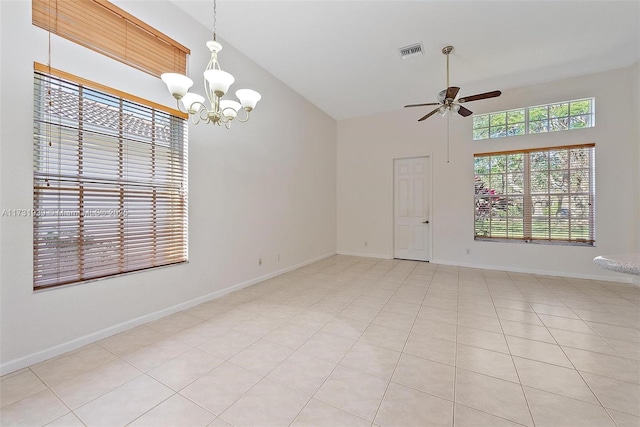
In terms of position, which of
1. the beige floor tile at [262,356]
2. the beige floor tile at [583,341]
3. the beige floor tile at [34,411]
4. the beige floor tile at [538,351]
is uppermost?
the beige floor tile at [583,341]

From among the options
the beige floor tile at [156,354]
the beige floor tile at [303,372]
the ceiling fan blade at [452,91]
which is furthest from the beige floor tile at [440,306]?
the ceiling fan blade at [452,91]

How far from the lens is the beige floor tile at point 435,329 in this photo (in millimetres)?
2388

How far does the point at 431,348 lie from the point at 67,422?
96.7 inches

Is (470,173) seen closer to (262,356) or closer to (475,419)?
(475,419)

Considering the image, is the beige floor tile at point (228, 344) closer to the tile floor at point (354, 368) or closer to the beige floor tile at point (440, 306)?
the tile floor at point (354, 368)

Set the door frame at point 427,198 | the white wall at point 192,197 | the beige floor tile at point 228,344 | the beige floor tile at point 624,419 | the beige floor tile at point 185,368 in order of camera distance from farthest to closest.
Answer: the door frame at point 427,198 < the beige floor tile at point 228,344 < the white wall at point 192,197 < the beige floor tile at point 185,368 < the beige floor tile at point 624,419

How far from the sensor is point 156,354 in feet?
6.82

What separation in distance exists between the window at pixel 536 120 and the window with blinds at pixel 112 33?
5272mm

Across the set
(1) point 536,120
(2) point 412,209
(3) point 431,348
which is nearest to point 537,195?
(1) point 536,120

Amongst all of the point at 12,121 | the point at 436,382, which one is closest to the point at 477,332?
the point at 436,382

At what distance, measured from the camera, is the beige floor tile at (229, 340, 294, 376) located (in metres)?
1.90

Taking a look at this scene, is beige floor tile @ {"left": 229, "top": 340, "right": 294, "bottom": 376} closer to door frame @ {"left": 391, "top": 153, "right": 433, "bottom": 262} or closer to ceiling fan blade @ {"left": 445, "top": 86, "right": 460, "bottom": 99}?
ceiling fan blade @ {"left": 445, "top": 86, "right": 460, "bottom": 99}

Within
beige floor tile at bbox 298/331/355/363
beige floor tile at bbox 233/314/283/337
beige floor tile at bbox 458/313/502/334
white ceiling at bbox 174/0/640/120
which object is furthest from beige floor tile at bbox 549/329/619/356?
white ceiling at bbox 174/0/640/120

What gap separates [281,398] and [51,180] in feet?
7.92
